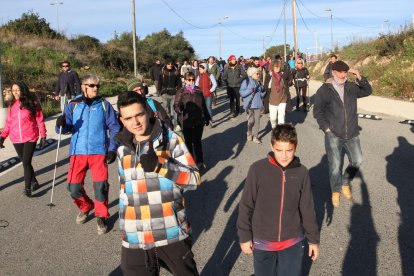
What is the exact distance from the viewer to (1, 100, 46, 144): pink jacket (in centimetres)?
675

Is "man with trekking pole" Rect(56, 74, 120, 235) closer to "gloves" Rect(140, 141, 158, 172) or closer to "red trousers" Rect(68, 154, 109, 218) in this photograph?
"red trousers" Rect(68, 154, 109, 218)

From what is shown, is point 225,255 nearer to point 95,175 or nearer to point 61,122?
point 95,175

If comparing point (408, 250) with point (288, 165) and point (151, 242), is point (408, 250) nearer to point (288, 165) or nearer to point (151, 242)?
point (288, 165)

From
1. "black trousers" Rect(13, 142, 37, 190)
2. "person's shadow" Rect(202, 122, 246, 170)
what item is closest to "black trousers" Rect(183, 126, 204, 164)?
"person's shadow" Rect(202, 122, 246, 170)

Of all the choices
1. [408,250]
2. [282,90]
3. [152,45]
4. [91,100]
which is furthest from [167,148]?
[152,45]

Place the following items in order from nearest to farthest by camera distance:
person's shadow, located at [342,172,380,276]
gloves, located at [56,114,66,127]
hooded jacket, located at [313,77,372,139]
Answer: person's shadow, located at [342,172,380,276] < gloves, located at [56,114,66,127] < hooded jacket, located at [313,77,372,139]

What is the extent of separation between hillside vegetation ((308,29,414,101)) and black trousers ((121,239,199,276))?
1761 centimetres

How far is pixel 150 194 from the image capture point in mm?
2789

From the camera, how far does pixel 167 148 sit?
2832 millimetres

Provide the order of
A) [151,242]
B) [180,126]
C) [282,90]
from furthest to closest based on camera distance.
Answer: [282,90] → [180,126] → [151,242]

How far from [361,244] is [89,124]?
3213 mm

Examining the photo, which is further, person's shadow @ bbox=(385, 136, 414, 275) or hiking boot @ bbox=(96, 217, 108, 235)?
hiking boot @ bbox=(96, 217, 108, 235)

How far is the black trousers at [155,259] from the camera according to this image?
9.33ft

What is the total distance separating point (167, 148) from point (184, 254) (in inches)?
27.3
